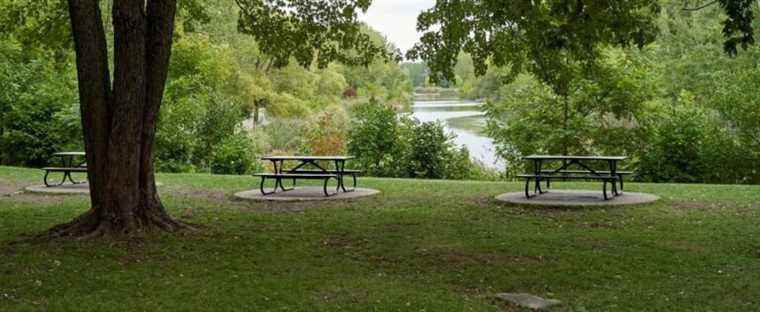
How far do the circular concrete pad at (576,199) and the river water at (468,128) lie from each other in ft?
23.0

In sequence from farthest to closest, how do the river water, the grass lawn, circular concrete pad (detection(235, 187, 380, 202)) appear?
the river water, circular concrete pad (detection(235, 187, 380, 202)), the grass lawn

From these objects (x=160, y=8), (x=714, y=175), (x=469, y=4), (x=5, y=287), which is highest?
(x=469, y=4)

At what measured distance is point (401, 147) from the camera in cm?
1878

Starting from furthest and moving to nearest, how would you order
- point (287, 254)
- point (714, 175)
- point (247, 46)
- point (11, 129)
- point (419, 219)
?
point (247, 46) < point (11, 129) < point (714, 175) < point (419, 219) < point (287, 254)

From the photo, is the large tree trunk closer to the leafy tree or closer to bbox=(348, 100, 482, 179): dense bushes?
the leafy tree

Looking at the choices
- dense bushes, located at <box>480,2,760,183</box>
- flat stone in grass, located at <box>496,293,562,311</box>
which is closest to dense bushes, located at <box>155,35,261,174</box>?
dense bushes, located at <box>480,2,760,183</box>

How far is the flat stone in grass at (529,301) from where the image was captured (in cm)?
546

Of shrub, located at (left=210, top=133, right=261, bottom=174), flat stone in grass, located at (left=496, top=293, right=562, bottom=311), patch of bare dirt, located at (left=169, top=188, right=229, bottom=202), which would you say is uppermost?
shrub, located at (left=210, top=133, right=261, bottom=174)

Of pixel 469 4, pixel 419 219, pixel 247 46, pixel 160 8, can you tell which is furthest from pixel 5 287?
pixel 247 46

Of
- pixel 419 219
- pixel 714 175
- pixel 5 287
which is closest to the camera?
pixel 5 287

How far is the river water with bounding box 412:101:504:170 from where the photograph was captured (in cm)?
2167

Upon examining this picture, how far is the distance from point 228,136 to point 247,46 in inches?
741

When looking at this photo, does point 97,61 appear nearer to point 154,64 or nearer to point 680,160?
point 154,64

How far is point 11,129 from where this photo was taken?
19.9 meters
